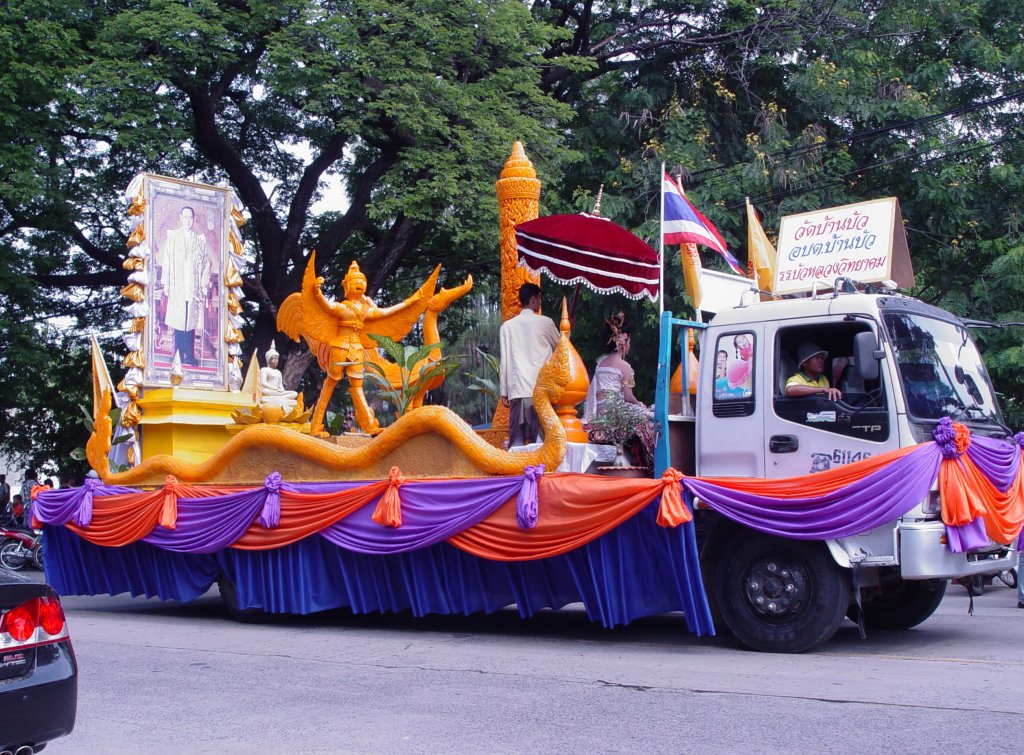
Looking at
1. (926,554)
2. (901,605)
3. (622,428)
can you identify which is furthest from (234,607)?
(926,554)

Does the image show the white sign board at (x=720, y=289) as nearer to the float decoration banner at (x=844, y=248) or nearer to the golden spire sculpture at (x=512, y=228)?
the float decoration banner at (x=844, y=248)

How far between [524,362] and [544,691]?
386 centimetres

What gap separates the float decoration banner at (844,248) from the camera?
9.41 m

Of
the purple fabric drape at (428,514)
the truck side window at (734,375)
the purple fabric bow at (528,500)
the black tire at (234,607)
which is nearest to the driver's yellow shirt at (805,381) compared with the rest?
the truck side window at (734,375)

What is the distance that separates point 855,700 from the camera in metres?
6.57

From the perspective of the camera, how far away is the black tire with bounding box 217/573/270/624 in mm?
11719

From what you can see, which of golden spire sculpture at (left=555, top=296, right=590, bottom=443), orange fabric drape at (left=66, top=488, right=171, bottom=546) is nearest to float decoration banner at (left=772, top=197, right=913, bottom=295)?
golden spire sculpture at (left=555, top=296, right=590, bottom=443)

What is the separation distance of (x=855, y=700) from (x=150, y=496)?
8209 mm

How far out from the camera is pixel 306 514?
35.2ft

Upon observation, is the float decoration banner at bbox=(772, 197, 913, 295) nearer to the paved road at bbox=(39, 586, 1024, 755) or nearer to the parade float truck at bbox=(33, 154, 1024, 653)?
the parade float truck at bbox=(33, 154, 1024, 653)

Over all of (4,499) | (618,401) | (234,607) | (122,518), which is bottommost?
(234,607)

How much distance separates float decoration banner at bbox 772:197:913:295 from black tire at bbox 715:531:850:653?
2.27m

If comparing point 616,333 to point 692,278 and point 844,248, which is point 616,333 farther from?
point 844,248

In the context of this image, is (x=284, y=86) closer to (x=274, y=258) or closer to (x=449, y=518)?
(x=274, y=258)
